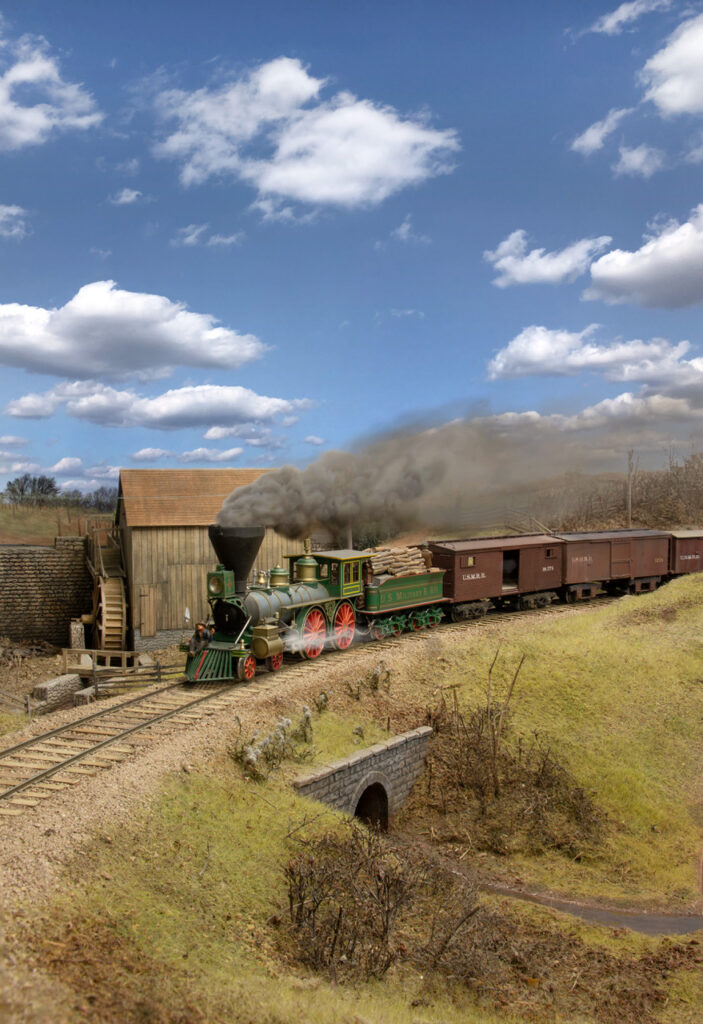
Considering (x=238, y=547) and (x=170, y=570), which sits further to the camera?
(x=170, y=570)

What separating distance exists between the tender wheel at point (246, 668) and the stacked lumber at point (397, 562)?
4.85 metres

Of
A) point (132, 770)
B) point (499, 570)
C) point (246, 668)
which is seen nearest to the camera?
point (132, 770)

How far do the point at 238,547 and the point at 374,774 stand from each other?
544 centimetres

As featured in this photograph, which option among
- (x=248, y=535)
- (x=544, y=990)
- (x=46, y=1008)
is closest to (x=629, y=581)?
(x=248, y=535)

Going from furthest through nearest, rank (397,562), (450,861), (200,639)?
(397,562)
(200,639)
(450,861)

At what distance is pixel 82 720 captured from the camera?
43.1ft

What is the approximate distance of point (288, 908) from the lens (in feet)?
31.0

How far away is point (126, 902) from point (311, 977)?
232 cm

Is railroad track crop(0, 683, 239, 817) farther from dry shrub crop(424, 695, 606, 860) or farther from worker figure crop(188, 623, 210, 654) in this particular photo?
dry shrub crop(424, 695, 606, 860)

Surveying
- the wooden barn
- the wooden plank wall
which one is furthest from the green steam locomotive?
the wooden plank wall

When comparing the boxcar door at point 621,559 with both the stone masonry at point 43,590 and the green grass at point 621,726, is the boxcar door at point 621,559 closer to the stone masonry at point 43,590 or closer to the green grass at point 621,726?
the green grass at point 621,726

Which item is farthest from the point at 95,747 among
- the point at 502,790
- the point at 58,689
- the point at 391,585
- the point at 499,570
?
the point at 499,570

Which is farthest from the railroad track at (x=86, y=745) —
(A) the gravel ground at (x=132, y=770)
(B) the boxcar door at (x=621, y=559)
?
(B) the boxcar door at (x=621, y=559)

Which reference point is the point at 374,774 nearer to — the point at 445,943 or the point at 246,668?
the point at 246,668
